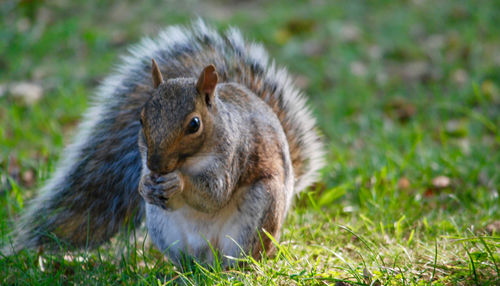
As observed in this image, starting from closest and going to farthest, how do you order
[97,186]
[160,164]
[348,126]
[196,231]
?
[160,164] → [196,231] → [97,186] → [348,126]

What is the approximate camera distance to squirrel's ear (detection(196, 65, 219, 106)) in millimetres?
1248

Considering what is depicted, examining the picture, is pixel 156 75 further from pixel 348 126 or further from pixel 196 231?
pixel 348 126

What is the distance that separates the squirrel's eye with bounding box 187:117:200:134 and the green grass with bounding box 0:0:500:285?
370mm

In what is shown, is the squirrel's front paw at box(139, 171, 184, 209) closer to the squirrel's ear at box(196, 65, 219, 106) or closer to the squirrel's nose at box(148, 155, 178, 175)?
the squirrel's nose at box(148, 155, 178, 175)

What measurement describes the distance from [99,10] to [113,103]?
2737mm

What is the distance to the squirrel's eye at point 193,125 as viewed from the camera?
1.19 meters

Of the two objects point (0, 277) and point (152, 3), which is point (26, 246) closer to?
point (0, 277)

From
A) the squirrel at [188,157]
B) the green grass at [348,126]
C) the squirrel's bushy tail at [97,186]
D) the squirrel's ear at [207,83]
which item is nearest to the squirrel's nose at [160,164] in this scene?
the squirrel at [188,157]

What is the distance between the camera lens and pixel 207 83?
1262mm

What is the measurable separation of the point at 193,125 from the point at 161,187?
0.17 metres

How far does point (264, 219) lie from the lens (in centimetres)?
138

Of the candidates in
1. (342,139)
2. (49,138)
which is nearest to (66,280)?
(49,138)

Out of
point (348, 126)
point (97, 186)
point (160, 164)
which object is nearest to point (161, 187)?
point (160, 164)

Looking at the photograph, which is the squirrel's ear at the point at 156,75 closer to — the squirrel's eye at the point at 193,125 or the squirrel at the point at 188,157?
the squirrel at the point at 188,157
